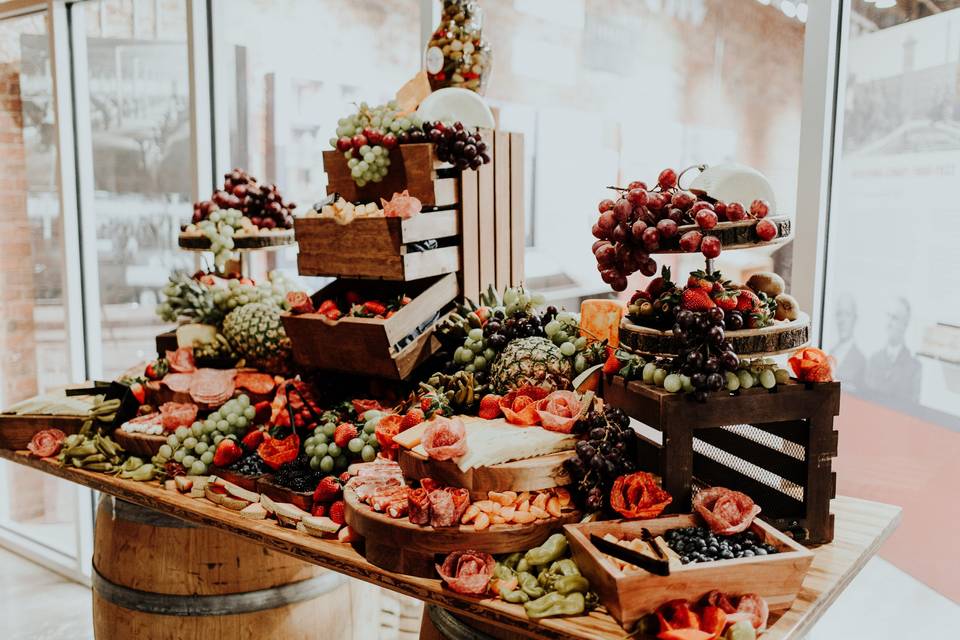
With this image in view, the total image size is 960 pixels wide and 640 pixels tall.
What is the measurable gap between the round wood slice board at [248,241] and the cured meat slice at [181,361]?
0.33 meters

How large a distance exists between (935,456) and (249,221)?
211cm

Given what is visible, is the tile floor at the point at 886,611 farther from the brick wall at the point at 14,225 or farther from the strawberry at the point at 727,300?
the brick wall at the point at 14,225

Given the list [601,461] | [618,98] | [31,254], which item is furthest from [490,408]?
[31,254]

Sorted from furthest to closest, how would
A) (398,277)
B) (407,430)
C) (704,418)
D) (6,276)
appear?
1. (6,276)
2. (398,277)
3. (407,430)
4. (704,418)

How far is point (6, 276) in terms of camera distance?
15.0ft

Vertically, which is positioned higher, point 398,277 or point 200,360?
point 398,277

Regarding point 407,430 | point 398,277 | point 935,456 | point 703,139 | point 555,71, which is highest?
point 555,71

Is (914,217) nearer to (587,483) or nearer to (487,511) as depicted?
(587,483)

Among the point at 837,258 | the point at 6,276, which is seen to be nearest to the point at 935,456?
the point at 837,258

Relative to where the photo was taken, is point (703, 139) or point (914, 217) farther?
point (703, 139)

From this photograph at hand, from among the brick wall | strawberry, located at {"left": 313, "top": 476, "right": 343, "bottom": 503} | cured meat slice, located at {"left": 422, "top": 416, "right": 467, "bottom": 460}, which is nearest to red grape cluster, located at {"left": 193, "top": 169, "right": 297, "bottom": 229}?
strawberry, located at {"left": 313, "top": 476, "right": 343, "bottom": 503}

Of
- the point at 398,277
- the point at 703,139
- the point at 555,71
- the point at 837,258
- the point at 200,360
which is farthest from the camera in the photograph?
the point at 555,71

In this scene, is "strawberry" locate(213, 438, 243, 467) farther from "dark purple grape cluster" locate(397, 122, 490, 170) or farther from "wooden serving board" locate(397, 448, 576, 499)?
→ "dark purple grape cluster" locate(397, 122, 490, 170)

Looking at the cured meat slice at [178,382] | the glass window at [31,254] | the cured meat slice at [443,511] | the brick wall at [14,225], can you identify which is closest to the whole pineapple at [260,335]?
the cured meat slice at [178,382]
